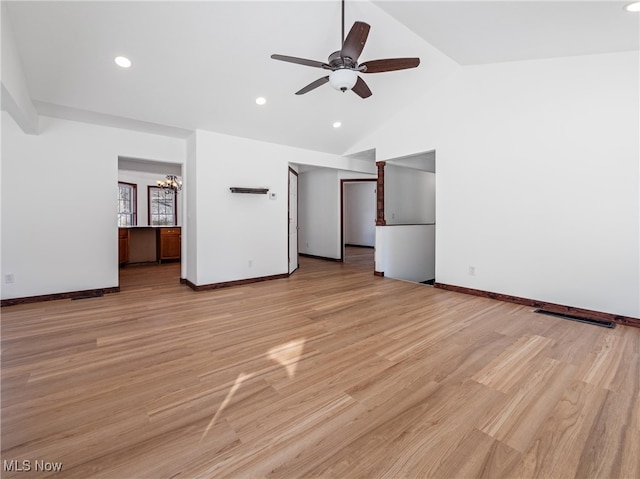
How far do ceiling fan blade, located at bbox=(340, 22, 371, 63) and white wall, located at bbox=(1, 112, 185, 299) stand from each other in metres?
3.75

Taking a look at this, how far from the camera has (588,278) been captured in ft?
11.6

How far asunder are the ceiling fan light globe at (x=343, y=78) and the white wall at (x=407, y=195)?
3524mm

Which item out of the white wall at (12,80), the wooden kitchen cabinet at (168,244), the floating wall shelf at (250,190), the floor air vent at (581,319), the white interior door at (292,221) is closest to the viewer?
the white wall at (12,80)

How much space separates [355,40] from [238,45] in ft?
4.86

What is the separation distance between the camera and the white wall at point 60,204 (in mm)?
3902

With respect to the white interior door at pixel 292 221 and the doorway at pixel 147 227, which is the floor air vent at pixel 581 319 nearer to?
the white interior door at pixel 292 221

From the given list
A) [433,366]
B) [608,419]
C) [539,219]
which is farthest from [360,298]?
[608,419]

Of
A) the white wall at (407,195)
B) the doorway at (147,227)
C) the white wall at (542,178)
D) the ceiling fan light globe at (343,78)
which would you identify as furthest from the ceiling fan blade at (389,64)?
the doorway at (147,227)

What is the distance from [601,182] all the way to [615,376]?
2250 mm

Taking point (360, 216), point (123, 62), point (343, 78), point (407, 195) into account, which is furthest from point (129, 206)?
point (343, 78)

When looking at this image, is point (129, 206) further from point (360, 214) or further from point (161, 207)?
point (360, 214)

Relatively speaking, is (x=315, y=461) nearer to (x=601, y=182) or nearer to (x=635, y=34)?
(x=601, y=182)

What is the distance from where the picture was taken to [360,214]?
39.0 feet

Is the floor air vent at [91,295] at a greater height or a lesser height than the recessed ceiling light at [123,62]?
lesser
